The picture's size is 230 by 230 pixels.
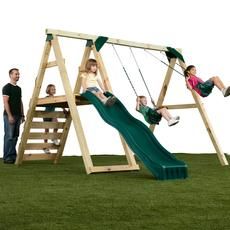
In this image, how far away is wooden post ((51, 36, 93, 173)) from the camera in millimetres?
7324

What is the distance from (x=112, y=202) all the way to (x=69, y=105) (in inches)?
115

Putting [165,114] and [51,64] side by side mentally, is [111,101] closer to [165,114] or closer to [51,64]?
[165,114]

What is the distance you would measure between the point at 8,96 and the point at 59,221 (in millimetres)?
5566

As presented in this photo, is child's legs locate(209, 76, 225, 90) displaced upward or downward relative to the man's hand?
downward

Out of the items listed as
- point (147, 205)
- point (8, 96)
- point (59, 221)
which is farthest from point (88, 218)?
point (8, 96)

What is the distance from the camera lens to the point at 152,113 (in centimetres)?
795

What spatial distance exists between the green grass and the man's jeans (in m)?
2.58

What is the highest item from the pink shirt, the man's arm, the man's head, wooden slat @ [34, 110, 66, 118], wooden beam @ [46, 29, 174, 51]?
the man's head

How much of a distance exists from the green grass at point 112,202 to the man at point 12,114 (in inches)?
101

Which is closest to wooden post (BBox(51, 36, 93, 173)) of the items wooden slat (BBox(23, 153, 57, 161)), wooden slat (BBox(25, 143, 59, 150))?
wooden slat (BBox(25, 143, 59, 150))

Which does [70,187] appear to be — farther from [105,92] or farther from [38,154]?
[38,154]

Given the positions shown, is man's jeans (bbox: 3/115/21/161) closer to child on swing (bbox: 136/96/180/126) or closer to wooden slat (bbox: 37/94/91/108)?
wooden slat (bbox: 37/94/91/108)

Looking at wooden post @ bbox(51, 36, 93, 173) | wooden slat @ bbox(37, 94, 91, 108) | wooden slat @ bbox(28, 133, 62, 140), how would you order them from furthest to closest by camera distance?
wooden slat @ bbox(28, 133, 62, 140) → wooden slat @ bbox(37, 94, 91, 108) → wooden post @ bbox(51, 36, 93, 173)

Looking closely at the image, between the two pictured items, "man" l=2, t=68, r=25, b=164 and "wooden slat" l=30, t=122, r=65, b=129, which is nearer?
"wooden slat" l=30, t=122, r=65, b=129
